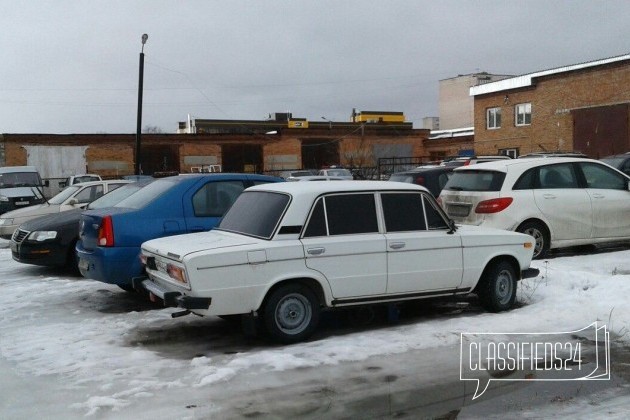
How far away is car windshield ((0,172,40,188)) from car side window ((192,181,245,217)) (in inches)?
747

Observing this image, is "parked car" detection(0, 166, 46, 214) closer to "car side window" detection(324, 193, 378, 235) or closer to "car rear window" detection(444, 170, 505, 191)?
"car rear window" detection(444, 170, 505, 191)

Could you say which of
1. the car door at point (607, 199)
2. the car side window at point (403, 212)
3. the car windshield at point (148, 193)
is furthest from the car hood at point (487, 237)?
the car door at point (607, 199)

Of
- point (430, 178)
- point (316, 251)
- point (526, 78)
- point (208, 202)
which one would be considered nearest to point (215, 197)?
point (208, 202)

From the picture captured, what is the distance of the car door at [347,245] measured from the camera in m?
6.70

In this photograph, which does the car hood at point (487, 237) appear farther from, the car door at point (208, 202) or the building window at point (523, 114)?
the building window at point (523, 114)

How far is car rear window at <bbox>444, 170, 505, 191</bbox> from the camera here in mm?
10688

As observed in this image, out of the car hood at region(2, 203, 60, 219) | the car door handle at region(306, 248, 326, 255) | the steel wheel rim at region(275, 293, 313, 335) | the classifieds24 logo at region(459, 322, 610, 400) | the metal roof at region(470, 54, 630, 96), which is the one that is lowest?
the classifieds24 logo at region(459, 322, 610, 400)

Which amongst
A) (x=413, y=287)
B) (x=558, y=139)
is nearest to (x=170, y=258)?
(x=413, y=287)

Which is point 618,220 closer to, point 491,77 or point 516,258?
point 516,258

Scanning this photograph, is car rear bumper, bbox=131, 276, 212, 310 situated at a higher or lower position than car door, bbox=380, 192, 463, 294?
lower

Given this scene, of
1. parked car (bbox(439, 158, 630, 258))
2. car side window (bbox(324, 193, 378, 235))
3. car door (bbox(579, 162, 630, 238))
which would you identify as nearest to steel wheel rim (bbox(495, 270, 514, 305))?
car side window (bbox(324, 193, 378, 235))

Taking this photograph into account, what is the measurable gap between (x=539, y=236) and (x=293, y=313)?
5.60 m

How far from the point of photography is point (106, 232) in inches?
318

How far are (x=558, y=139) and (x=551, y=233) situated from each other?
30.1 meters
